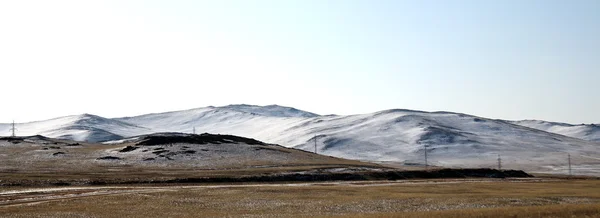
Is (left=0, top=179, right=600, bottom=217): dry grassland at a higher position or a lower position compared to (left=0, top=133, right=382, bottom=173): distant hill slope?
lower

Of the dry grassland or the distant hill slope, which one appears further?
the distant hill slope

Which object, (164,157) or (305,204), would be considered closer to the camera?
(305,204)

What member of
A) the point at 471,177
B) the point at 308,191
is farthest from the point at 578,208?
the point at 471,177

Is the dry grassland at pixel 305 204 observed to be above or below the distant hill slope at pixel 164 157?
below

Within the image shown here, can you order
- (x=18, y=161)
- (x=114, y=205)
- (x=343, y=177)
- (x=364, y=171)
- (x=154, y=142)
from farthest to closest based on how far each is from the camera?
(x=154, y=142), (x=18, y=161), (x=364, y=171), (x=343, y=177), (x=114, y=205)

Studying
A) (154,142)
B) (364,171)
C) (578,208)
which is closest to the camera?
(578,208)

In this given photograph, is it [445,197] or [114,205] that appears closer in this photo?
[114,205]

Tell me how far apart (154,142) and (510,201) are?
4700 inches

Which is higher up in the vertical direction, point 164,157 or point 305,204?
point 164,157

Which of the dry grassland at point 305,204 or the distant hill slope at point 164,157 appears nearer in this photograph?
the dry grassland at point 305,204

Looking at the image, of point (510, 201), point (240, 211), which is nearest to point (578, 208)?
point (510, 201)

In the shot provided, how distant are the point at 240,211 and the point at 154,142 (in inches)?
4593

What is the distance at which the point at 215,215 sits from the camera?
5406 centimetres

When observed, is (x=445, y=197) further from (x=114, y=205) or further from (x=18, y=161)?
(x=18, y=161)
